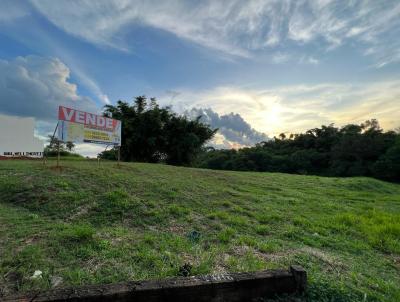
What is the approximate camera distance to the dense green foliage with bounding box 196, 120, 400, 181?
125 feet

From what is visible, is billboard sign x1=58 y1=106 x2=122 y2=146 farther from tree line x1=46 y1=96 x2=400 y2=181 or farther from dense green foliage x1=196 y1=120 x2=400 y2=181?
dense green foliage x1=196 y1=120 x2=400 y2=181

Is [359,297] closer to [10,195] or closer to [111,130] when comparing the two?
[10,195]

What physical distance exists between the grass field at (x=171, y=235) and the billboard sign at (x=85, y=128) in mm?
1437

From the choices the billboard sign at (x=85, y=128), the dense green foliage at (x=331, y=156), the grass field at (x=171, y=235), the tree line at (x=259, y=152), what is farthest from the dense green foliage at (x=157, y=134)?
the grass field at (x=171, y=235)

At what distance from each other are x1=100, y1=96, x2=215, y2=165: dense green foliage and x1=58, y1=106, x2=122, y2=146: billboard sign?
12587 mm

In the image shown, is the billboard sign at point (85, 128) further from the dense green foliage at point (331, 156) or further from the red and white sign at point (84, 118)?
the dense green foliage at point (331, 156)

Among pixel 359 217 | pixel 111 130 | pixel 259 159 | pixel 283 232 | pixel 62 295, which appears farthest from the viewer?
pixel 259 159

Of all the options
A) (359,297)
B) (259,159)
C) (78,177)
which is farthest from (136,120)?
(259,159)

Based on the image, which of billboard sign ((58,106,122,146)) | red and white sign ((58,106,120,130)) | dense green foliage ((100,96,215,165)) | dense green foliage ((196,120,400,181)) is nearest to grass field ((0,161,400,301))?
billboard sign ((58,106,122,146))

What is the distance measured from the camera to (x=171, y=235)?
4.54 meters

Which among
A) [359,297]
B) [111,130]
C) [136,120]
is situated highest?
[136,120]

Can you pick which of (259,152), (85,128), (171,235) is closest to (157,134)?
(85,128)

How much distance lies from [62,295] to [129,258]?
147 centimetres

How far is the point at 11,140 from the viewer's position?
29.2m
